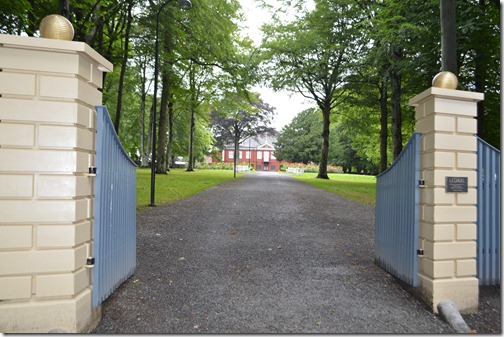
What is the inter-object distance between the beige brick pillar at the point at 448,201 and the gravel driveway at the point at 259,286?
442 millimetres

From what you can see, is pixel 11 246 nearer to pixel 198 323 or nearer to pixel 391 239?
pixel 198 323

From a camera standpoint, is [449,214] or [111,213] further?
[449,214]

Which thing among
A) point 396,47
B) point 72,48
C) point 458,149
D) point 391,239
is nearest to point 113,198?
point 72,48

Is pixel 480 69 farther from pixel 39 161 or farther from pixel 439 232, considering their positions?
pixel 39 161

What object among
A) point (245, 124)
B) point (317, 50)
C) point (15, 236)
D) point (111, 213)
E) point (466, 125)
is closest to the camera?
point (15, 236)

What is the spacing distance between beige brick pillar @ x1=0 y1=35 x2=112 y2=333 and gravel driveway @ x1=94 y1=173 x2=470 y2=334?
62 cm

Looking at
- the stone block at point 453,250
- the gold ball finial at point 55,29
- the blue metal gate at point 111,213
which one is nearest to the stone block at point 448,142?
the stone block at point 453,250

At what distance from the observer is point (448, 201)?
387 cm

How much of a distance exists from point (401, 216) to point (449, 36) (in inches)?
211

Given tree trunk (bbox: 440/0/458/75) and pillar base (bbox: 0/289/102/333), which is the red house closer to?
tree trunk (bbox: 440/0/458/75)

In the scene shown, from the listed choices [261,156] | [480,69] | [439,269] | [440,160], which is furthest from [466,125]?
[261,156]

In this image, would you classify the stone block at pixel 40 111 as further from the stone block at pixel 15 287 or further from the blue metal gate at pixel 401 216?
the blue metal gate at pixel 401 216

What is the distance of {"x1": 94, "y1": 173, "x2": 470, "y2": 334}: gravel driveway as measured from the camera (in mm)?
3316

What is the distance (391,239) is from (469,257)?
0.95m
